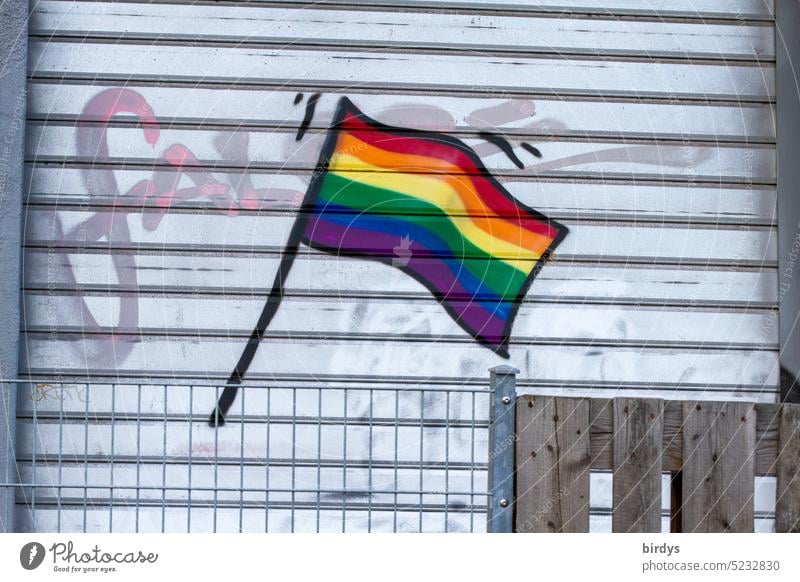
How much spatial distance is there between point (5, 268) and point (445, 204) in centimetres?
211

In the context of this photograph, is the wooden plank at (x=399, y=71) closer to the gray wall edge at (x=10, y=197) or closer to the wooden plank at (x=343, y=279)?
the gray wall edge at (x=10, y=197)

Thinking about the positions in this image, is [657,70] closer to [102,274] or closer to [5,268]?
[102,274]

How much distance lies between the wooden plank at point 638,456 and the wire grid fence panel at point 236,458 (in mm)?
1486

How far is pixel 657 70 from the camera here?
4.85 metres

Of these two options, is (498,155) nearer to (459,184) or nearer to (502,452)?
(459,184)

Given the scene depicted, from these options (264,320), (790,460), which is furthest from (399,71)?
(790,460)

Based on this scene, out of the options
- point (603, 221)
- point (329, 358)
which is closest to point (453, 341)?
point (329, 358)

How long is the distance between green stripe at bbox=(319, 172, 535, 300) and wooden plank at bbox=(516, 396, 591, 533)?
160cm

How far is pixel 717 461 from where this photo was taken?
3.25 meters

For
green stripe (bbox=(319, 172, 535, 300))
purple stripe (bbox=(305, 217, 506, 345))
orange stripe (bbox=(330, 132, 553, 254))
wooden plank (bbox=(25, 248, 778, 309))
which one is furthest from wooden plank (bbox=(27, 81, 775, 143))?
wooden plank (bbox=(25, 248, 778, 309))

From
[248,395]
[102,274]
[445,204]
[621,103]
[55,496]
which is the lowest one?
[55,496]

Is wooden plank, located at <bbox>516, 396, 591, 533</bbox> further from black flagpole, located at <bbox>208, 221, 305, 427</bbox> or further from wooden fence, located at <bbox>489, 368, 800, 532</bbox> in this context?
black flagpole, located at <bbox>208, 221, 305, 427</bbox>

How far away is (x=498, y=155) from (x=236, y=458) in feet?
6.35

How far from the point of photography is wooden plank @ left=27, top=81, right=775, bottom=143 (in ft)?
15.4
